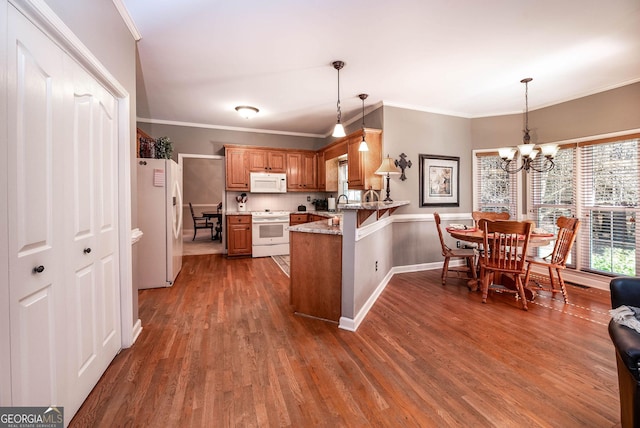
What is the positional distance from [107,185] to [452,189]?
15.4 ft

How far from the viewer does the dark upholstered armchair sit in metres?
1.12

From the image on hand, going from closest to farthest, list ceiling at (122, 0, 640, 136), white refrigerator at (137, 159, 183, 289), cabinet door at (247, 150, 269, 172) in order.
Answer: ceiling at (122, 0, 640, 136), white refrigerator at (137, 159, 183, 289), cabinet door at (247, 150, 269, 172)

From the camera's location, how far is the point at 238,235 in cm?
554

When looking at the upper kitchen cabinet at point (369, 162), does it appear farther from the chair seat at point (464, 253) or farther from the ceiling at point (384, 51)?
the chair seat at point (464, 253)

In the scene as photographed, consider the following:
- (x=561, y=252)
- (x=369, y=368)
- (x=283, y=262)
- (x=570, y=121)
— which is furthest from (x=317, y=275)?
(x=570, y=121)

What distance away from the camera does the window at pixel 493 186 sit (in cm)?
464

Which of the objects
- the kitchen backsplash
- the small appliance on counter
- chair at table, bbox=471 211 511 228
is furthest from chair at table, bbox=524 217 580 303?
the kitchen backsplash

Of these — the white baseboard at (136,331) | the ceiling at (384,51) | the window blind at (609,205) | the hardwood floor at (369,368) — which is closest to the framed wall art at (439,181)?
the ceiling at (384,51)

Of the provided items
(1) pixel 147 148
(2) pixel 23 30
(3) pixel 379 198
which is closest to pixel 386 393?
(2) pixel 23 30

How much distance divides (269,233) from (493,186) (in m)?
4.19

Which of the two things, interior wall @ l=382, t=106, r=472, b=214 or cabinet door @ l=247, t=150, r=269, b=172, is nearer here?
interior wall @ l=382, t=106, r=472, b=214

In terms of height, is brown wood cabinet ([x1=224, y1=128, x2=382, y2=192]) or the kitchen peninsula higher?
brown wood cabinet ([x1=224, y1=128, x2=382, y2=192])

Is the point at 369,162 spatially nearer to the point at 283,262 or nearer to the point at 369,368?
the point at 283,262

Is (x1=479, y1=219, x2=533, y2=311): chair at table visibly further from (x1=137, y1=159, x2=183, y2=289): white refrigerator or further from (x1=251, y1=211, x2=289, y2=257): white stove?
(x1=137, y1=159, x2=183, y2=289): white refrigerator
